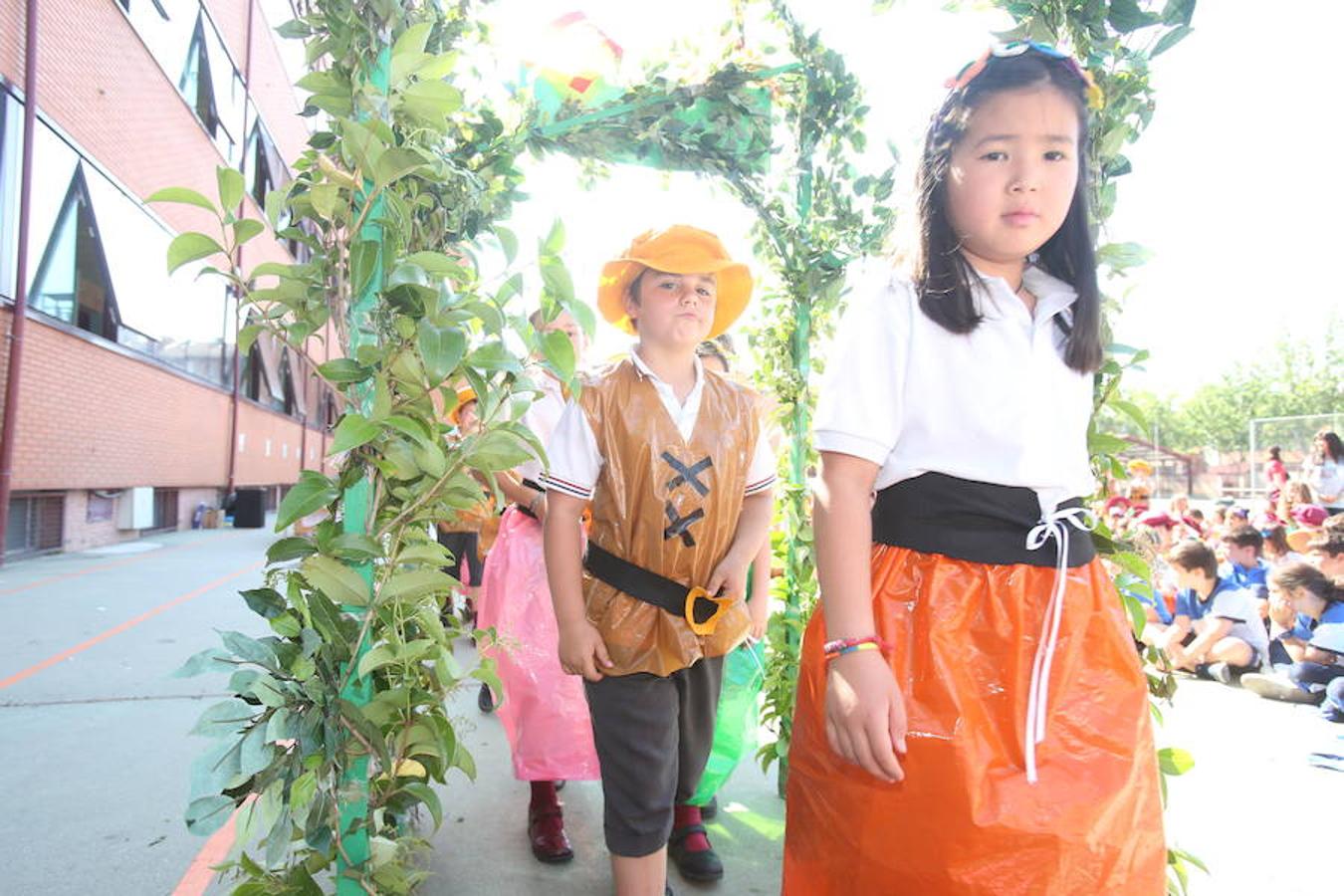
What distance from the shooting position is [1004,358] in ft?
4.27

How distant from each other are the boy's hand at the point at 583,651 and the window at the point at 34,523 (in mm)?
9066

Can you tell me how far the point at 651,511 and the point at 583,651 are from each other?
37 cm

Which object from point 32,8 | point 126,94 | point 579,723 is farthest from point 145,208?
point 579,723

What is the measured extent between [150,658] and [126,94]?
862 centimetres

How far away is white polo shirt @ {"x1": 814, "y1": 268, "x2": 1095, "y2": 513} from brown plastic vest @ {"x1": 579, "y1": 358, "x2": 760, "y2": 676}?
2.56ft

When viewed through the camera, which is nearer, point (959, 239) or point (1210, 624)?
point (959, 239)

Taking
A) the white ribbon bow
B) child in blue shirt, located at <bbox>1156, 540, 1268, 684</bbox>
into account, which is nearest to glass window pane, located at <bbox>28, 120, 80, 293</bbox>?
the white ribbon bow

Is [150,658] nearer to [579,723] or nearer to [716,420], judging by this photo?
[579,723]

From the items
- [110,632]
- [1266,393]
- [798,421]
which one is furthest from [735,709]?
[1266,393]

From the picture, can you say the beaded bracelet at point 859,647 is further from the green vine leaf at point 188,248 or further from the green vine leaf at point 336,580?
the green vine leaf at point 188,248

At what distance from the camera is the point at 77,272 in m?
8.98

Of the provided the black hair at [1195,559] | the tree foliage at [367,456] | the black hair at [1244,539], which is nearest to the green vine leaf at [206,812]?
the tree foliage at [367,456]

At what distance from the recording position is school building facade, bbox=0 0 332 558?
8117mm

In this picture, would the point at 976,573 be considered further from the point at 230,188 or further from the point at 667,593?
the point at 230,188
